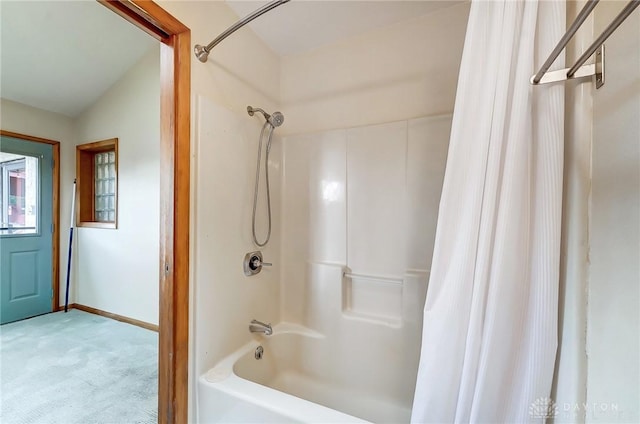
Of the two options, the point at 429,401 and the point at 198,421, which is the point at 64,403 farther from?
the point at 429,401

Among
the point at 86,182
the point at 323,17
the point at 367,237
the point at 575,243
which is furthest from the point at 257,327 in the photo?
the point at 86,182

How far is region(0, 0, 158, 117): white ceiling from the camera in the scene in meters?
2.13

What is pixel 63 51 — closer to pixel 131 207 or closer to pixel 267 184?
pixel 131 207

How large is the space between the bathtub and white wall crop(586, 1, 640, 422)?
0.76 metres

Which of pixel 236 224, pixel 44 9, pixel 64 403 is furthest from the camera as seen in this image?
pixel 44 9

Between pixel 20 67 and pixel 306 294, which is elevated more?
pixel 20 67

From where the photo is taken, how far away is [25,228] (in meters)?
2.89

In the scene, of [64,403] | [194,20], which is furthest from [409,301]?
[64,403]

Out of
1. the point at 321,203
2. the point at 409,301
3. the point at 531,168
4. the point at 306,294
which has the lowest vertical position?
the point at 306,294

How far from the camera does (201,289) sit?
→ 1214 millimetres

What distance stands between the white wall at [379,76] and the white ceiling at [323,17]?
5cm

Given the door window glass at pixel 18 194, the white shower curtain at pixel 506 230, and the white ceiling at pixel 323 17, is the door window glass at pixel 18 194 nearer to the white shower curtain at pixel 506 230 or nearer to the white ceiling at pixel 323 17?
the white ceiling at pixel 323 17

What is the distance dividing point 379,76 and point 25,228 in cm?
417

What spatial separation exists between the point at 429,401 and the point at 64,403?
2242mm
